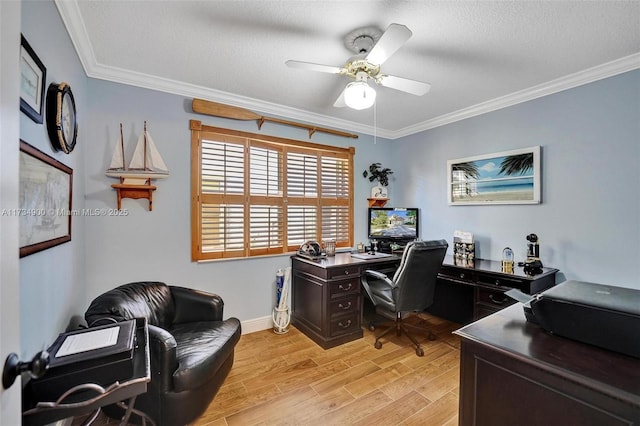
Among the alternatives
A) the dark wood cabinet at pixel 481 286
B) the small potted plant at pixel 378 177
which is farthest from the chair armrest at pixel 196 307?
the small potted plant at pixel 378 177

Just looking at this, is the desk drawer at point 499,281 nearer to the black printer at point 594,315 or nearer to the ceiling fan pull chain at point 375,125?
the black printer at point 594,315

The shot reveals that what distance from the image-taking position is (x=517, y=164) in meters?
2.96

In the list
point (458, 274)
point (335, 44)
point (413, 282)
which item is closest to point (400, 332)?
point (413, 282)

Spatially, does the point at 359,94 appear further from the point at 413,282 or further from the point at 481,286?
the point at 481,286

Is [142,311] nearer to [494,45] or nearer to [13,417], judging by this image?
[13,417]

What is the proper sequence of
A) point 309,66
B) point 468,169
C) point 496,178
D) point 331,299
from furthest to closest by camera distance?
point 468,169 → point 496,178 → point 331,299 → point 309,66

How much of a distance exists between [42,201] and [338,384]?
7.40 feet

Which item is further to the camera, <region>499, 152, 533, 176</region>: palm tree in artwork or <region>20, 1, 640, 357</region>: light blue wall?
<region>499, 152, 533, 176</region>: palm tree in artwork

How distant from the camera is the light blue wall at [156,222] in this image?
2404 mm

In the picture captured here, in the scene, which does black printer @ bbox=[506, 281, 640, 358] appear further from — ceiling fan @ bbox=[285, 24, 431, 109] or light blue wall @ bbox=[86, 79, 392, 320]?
light blue wall @ bbox=[86, 79, 392, 320]

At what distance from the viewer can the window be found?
288 centimetres

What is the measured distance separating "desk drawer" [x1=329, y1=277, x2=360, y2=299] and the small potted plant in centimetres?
154

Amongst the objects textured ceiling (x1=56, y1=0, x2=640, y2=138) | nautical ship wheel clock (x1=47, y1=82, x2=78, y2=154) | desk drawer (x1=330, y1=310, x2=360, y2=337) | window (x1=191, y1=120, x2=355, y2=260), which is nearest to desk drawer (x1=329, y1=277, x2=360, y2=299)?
desk drawer (x1=330, y1=310, x2=360, y2=337)

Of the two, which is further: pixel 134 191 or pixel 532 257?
pixel 532 257
